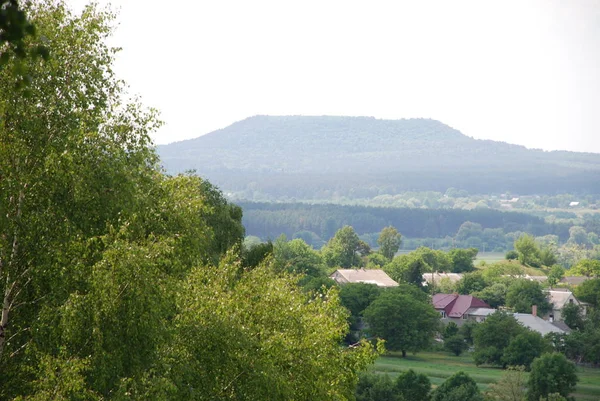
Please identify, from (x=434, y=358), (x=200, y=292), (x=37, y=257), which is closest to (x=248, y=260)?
(x=200, y=292)

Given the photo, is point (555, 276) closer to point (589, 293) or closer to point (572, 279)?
point (572, 279)

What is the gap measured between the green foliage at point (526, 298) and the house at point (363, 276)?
2150 centimetres

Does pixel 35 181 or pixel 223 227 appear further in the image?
pixel 223 227

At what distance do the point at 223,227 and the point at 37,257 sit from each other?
951 inches

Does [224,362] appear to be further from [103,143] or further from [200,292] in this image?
[103,143]

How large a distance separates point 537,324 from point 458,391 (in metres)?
56.3

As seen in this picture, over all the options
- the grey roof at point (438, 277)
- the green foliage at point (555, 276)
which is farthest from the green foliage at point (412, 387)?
the green foliage at point (555, 276)

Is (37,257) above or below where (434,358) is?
above

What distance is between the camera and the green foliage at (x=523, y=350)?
9812 centimetres

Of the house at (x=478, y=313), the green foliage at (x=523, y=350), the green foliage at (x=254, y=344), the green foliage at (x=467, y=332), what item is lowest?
the house at (x=478, y=313)

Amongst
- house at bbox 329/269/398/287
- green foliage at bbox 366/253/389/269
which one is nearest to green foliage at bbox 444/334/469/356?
house at bbox 329/269/398/287

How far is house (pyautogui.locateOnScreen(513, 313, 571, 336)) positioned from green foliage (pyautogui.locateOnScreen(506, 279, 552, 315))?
7.89 metres

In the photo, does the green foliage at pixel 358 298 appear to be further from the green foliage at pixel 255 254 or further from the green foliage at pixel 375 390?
the green foliage at pixel 255 254

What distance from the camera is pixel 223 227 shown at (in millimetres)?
40469
